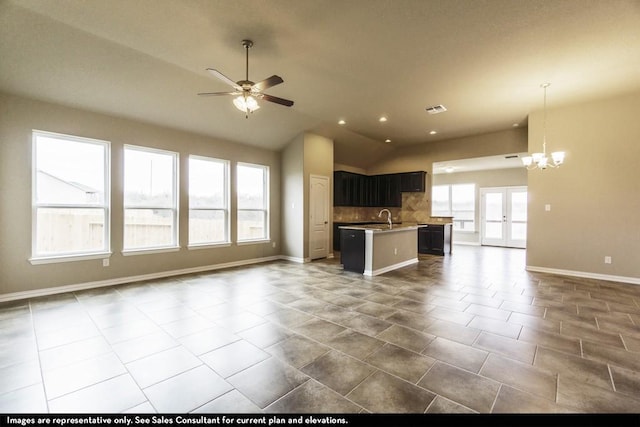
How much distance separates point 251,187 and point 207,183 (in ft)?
3.58

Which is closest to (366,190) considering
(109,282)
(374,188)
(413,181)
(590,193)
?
(374,188)

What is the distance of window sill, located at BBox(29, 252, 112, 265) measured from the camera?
3.99 meters

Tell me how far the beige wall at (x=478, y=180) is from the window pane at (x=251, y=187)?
7.64 metres

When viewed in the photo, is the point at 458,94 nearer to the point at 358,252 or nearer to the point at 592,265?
the point at 358,252

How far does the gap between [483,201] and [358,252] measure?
732 centimetres

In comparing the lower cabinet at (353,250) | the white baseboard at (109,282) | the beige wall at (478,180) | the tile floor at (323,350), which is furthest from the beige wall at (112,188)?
the beige wall at (478,180)

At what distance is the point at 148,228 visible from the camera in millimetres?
5180

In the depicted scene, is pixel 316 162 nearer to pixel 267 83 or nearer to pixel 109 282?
pixel 267 83

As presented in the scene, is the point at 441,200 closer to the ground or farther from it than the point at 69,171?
closer to the ground

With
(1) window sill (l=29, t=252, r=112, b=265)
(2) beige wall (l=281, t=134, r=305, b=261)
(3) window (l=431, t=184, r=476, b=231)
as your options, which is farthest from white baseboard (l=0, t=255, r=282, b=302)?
(3) window (l=431, t=184, r=476, b=231)

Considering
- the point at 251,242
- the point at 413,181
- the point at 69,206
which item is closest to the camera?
the point at 69,206

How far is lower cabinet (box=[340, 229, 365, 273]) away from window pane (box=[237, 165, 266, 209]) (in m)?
2.45

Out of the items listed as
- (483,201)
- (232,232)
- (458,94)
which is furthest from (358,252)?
(483,201)

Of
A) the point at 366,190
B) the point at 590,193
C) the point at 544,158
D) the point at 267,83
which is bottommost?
the point at 590,193
